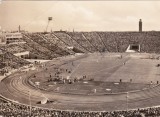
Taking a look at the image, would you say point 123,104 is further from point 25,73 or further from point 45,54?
point 45,54

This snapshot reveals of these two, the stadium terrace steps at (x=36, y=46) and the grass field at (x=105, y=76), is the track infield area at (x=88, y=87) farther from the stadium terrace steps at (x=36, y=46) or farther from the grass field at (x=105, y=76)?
the stadium terrace steps at (x=36, y=46)

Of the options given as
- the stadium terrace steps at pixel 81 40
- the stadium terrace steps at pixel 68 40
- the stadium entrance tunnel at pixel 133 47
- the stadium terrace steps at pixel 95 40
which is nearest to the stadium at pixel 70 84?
the stadium terrace steps at pixel 68 40

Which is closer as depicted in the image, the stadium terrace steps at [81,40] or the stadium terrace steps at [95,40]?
the stadium terrace steps at [81,40]

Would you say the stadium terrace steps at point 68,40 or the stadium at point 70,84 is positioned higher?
the stadium terrace steps at point 68,40

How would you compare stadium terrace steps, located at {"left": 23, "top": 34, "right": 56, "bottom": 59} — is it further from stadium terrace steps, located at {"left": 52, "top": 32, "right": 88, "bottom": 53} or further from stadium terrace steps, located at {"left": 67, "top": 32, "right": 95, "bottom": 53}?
stadium terrace steps, located at {"left": 67, "top": 32, "right": 95, "bottom": 53}

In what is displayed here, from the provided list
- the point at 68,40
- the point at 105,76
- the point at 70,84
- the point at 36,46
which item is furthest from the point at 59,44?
the point at 70,84

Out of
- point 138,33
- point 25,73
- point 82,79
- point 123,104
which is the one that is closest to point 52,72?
point 25,73

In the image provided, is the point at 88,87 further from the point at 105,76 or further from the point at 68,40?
the point at 68,40

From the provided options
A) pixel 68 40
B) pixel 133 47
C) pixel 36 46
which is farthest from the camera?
pixel 68 40
